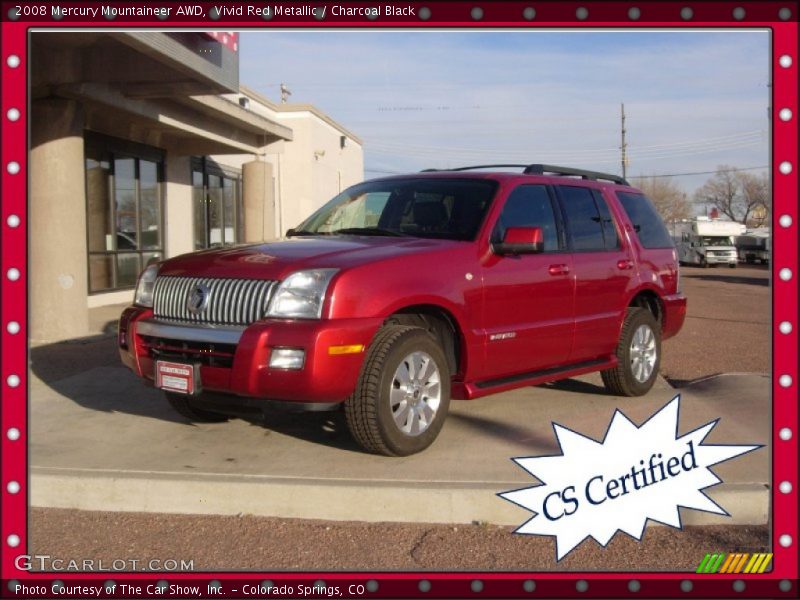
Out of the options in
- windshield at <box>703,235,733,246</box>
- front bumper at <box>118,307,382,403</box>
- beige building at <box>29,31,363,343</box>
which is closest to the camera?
front bumper at <box>118,307,382,403</box>

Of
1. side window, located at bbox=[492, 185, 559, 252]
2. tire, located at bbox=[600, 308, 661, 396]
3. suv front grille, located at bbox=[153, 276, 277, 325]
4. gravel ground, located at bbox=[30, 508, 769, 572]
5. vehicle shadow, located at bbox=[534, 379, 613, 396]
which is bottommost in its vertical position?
gravel ground, located at bbox=[30, 508, 769, 572]

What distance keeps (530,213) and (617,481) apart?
→ 3.10m

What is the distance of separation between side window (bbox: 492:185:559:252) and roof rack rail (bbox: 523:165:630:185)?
0.76 ft

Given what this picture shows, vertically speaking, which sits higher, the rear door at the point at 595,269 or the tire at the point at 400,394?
the rear door at the point at 595,269

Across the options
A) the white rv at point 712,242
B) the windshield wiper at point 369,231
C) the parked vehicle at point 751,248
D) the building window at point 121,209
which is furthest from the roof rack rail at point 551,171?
the parked vehicle at point 751,248

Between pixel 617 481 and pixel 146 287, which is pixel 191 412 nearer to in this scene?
pixel 146 287

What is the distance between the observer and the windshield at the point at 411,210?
5629 mm

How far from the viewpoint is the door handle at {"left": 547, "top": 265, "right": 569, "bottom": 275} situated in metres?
5.90

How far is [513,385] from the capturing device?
5621 millimetres

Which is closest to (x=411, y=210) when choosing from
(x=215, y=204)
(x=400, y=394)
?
(x=400, y=394)

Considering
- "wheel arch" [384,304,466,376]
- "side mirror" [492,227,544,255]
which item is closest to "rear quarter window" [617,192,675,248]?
"side mirror" [492,227,544,255]

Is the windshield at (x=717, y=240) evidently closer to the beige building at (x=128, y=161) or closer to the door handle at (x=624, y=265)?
the beige building at (x=128, y=161)

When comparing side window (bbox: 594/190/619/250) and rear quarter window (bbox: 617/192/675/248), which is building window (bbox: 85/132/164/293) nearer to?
rear quarter window (bbox: 617/192/675/248)

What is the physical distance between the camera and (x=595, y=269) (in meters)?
6.34
